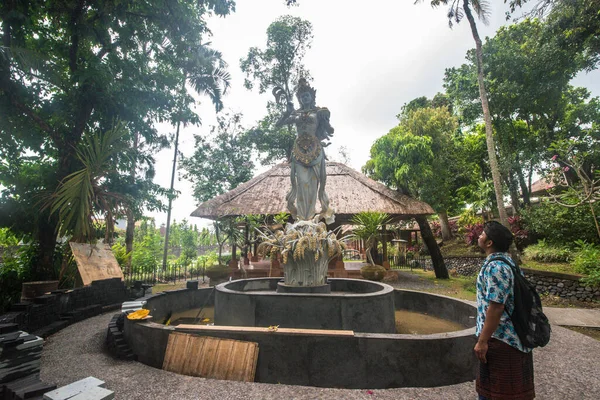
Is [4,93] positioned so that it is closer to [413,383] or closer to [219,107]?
[219,107]

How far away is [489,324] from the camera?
2064 mm

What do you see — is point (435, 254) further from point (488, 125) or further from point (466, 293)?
point (488, 125)

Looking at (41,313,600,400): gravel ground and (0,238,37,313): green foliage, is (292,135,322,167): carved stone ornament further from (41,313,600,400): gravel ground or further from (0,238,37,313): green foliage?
(0,238,37,313): green foliage

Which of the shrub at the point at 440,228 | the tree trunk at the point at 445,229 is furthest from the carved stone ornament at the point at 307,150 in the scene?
the shrub at the point at 440,228

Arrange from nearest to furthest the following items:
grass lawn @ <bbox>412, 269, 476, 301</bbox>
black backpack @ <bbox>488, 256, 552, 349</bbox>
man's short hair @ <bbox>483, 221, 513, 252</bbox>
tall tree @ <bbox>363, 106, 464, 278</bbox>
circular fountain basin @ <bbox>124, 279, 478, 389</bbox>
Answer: black backpack @ <bbox>488, 256, 552, 349</bbox>
man's short hair @ <bbox>483, 221, 513, 252</bbox>
circular fountain basin @ <bbox>124, 279, 478, 389</bbox>
grass lawn @ <bbox>412, 269, 476, 301</bbox>
tall tree @ <bbox>363, 106, 464, 278</bbox>

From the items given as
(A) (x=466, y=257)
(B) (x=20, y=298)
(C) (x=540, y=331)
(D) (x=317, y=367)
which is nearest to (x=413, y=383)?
(D) (x=317, y=367)

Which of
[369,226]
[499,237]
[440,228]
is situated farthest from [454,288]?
[440,228]

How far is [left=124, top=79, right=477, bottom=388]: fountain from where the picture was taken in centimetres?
324

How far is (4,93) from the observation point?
7.68m

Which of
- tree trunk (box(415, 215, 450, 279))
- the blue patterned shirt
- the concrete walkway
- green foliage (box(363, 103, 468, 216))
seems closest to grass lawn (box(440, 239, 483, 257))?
tree trunk (box(415, 215, 450, 279))

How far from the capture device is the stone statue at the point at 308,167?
6.58m

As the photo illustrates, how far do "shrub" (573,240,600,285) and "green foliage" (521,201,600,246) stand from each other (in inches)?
56.3

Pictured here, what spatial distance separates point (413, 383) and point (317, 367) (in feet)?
3.45

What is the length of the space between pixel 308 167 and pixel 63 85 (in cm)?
747
